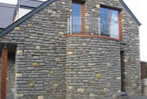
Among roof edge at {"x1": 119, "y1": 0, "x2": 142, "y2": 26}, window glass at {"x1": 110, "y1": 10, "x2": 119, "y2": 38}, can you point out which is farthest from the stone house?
roof edge at {"x1": 119, "y1": 0, "x2": 142, "y2": 26}

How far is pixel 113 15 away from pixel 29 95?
5567 mm

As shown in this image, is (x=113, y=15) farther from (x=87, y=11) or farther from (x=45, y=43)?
(x=45, y=43)

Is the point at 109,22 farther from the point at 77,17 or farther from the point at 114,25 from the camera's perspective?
the point at 77,17

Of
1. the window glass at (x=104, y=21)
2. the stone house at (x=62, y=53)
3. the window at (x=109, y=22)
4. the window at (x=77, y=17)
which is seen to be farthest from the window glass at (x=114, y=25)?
the window at (x=77, y=17)

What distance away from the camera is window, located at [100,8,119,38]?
8.62 metres

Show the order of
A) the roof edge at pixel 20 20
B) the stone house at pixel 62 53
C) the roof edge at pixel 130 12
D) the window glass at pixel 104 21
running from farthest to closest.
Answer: the roof edge at pixel 130 12, the window glass at pixel 104 21, the stone house at pixel 62 53, the roof edge at pixel 20 20

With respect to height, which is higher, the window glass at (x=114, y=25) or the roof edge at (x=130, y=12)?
the roof edge at (x=130, y=12)

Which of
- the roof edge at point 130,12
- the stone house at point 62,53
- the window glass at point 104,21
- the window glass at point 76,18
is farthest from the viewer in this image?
the roof edge at point 130,12

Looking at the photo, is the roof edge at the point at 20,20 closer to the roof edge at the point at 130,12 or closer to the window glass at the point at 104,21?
the window glass at the point at 104,21

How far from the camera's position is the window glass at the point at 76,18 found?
7958 mm

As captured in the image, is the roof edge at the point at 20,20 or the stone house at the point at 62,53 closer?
the roof edge at the point at 20,20

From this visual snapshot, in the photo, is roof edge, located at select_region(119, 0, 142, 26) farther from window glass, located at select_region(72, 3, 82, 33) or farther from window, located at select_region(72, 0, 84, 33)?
window glass, located at select_region(72, 3, 82, 33)

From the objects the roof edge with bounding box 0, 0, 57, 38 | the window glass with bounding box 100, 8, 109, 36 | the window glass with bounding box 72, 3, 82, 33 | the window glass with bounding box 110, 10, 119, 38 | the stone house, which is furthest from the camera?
the window glass with bounding box 110, 10, 119, 38

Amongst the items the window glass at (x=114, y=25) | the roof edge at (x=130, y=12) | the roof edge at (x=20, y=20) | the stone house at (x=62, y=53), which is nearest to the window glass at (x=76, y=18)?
the stone house at (x=62, y=53)
